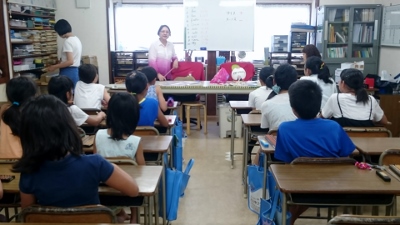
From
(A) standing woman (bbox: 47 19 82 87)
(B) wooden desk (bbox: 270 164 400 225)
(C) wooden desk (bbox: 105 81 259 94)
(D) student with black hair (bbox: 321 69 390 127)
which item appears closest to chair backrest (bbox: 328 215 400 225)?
(B) wooden desk (bbox: 270 164 400 225)

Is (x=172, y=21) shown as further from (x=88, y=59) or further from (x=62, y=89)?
(x=62, y=89)

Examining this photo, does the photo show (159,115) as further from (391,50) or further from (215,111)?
(391,50)

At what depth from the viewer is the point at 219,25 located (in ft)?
21.5

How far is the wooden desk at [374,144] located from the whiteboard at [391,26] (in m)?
3.88

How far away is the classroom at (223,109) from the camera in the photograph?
1853mm

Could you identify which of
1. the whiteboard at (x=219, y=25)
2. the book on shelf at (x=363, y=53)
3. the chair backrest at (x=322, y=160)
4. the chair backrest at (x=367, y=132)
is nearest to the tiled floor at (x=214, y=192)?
the chair backrest at (x=367, y=132)

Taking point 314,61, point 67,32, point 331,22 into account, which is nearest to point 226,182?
point 314,61

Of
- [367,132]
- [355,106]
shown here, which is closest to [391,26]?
[355,106]

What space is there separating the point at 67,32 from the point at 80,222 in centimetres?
424

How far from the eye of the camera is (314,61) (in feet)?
13.0

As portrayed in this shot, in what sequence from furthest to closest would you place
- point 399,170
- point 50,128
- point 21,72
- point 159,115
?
point 21,72 → point 159,115 → point 399,170 → point 50,128

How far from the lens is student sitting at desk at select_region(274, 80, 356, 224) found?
223cm

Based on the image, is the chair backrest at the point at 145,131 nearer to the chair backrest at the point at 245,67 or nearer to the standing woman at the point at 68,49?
the standing woman at the point at 68,49

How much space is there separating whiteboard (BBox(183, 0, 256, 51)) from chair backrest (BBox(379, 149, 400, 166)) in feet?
14.9
